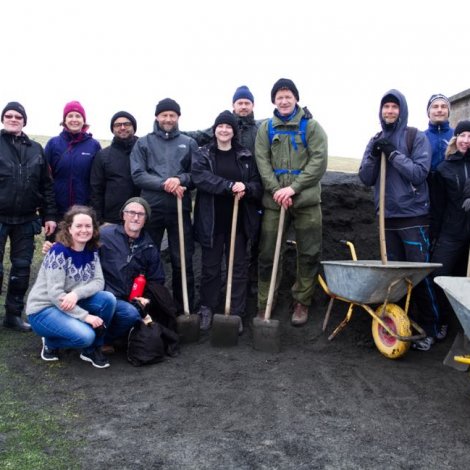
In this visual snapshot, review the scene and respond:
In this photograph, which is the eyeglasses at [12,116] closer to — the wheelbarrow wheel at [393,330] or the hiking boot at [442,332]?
the wheelbarrow wheel at [393,330]

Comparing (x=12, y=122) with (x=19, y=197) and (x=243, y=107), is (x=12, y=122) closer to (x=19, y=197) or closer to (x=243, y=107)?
(x=19, y=197)

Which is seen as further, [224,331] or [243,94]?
[243,94]

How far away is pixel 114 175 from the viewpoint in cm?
518

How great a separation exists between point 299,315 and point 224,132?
1865 millimetres

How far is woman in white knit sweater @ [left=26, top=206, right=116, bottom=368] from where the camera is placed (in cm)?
411

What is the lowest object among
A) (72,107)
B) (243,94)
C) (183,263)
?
(183,263)

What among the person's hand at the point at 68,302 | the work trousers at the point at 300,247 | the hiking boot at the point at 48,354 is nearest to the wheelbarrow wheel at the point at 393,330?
the work trousers at the point at 300,247

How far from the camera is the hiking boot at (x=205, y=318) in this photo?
522 centimetres

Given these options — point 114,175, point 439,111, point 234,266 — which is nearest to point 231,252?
point 234,266

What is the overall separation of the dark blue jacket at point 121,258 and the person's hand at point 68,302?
0.46 meters

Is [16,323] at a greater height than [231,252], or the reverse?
[231,252]

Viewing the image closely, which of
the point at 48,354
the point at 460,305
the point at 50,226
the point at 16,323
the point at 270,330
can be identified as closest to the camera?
the point at 460,305

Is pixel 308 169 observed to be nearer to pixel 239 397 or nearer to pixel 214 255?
pixel 214 255

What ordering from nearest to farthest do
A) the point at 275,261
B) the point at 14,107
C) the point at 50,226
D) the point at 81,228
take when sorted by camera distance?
1. the point at 81,228
2. the point at 275,261
3. the point at 14,107
4. the point at 50,226
